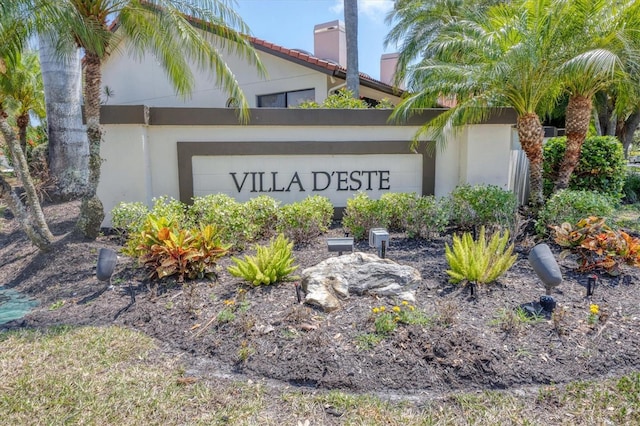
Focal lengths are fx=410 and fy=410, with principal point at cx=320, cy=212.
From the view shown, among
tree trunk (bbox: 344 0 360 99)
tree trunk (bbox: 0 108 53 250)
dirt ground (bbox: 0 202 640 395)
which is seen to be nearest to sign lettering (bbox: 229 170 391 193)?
dirt ground (bbox: 0 202 640 395)

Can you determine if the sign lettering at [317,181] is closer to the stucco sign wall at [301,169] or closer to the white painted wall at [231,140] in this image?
the stucco sign wall at [301,169]

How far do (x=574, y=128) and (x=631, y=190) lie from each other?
23.7 feet

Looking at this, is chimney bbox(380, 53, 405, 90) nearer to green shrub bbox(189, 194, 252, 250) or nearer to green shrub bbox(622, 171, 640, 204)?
green shrub bbox(622, 171, 640, 204)

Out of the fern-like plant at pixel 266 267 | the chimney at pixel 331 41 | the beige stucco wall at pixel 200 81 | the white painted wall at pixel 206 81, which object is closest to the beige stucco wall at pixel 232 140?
the fern-like plant at pixel 266 267

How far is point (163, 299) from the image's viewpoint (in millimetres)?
4863

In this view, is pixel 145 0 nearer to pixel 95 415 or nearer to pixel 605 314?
pixel 95 415

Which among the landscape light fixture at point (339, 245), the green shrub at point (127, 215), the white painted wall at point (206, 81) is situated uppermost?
the white painted wall at point (206, 81)

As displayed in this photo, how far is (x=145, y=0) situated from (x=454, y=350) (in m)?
6.90

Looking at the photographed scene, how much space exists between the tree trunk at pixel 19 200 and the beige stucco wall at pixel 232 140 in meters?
1.40

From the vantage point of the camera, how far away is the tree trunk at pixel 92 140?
6.80 m

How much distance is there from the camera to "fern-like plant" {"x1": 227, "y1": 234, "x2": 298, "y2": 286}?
4844 millimetres

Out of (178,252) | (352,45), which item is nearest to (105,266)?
(178,252)

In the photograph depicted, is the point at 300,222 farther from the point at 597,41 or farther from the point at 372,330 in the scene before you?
the point at 597,41

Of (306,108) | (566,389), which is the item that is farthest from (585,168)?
(566,389)
